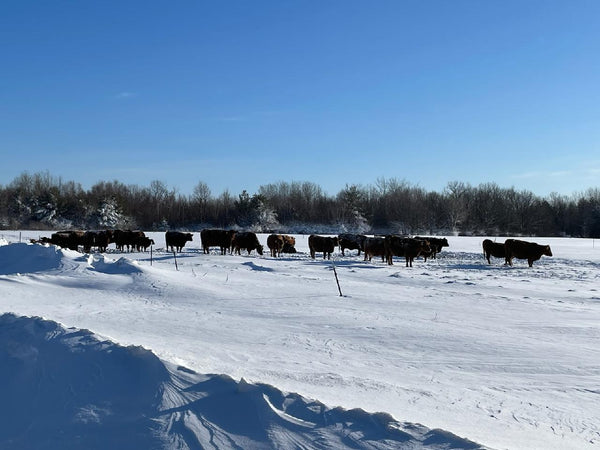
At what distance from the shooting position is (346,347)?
8.92 m

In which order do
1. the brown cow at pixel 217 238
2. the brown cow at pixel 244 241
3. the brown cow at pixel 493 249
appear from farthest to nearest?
the brown cow at pixel 244 241
the brown cow at pixel 217 238
the brown cow at pixel 493 249

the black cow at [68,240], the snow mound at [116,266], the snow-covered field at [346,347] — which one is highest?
the black cow at [68,240]

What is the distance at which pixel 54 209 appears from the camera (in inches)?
3127

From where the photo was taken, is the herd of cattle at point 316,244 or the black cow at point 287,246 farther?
the black cow at point 287,246

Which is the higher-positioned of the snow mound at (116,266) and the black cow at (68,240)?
the black cow at (68,240)

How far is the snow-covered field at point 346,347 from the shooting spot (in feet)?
16.1

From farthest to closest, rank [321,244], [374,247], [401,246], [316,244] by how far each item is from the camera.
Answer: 1. [316,244]
2. [321,244]
3. [374,247]
4. [401,246]

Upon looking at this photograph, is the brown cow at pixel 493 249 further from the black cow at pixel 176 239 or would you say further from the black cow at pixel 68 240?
the black cow at pixel 68 240

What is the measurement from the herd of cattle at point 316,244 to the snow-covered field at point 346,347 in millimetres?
10188

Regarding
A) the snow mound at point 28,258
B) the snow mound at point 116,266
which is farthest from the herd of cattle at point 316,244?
the snow mound at point 116,266

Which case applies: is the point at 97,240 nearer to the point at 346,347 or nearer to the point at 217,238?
the point at 217,238

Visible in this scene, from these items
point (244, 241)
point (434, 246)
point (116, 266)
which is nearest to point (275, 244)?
point (244, 241)

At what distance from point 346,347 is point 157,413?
4345 mm

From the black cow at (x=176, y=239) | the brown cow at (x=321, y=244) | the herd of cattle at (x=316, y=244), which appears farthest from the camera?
the black cow at (x=176, y=239)
